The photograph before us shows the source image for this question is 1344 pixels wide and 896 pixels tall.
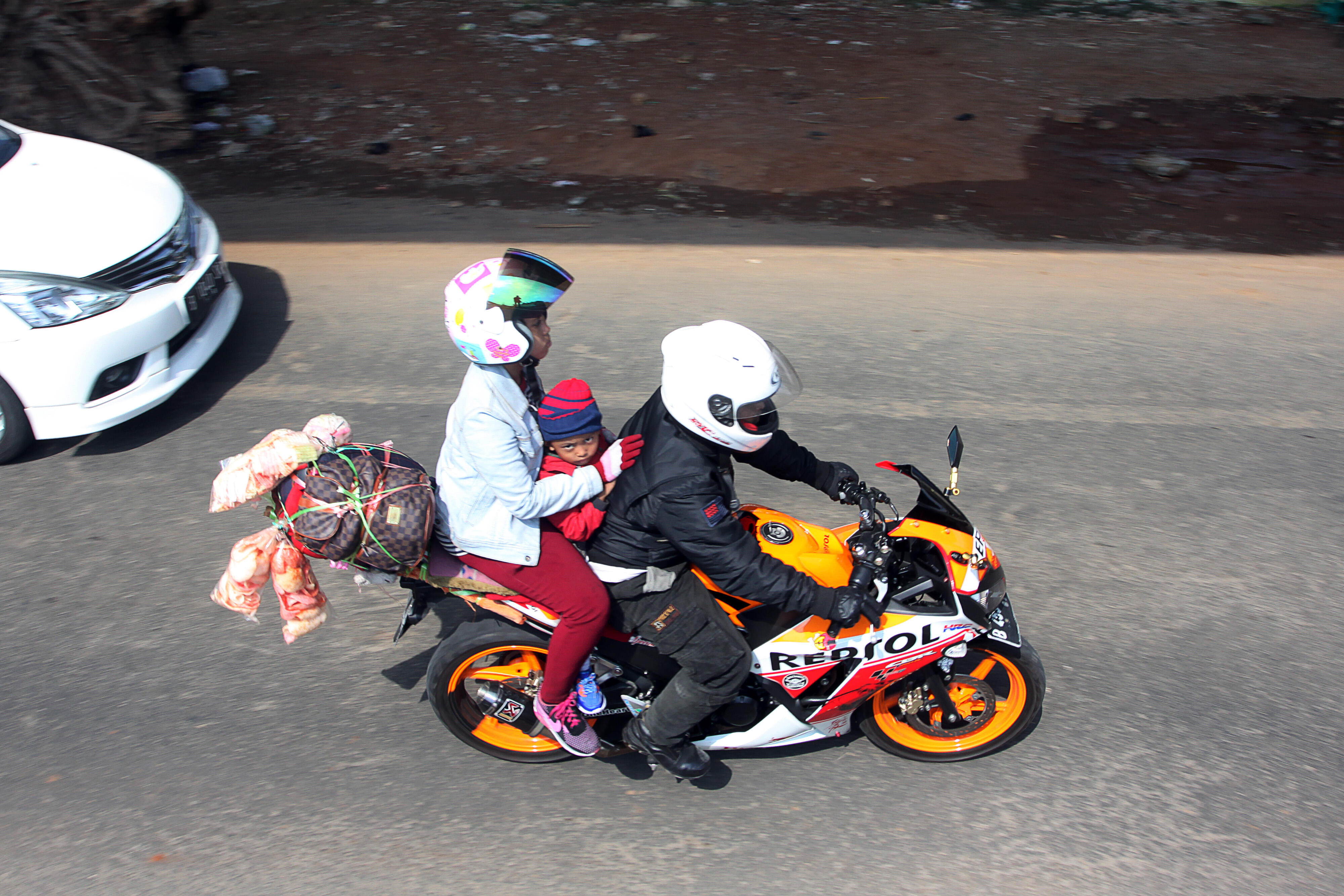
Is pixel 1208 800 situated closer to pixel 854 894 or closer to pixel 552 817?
pixel 854 894

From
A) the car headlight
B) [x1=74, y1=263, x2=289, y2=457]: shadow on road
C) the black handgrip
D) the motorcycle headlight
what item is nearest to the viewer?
the black handgrip

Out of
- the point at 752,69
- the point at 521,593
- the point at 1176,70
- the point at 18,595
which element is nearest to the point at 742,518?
the point at 521,593

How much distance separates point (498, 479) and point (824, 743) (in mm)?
1539

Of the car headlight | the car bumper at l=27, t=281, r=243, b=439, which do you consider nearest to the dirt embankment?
the car bumper at l=27, t=281, r=243, b=439

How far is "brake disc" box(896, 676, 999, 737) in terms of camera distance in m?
3.38

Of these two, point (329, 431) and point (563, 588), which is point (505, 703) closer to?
point (563, 588)

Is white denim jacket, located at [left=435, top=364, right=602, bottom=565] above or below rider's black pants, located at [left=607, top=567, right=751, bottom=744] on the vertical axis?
above

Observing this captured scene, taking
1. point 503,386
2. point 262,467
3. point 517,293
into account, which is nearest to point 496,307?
point 517,293

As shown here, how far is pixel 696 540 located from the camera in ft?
9.46

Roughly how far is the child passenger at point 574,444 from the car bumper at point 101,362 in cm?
310

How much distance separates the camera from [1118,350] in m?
6.34

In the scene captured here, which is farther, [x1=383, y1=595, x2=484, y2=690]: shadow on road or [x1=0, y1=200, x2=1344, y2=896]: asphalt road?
[x1=383, y1=595, x2=484, y2=690]: shadow on road

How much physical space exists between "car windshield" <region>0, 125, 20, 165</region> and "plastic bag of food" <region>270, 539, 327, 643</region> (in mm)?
4244

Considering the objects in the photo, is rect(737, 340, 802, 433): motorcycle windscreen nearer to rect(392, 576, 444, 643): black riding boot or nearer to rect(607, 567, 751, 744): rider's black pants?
rect(607, 567, 751, 744): rider's black pants
